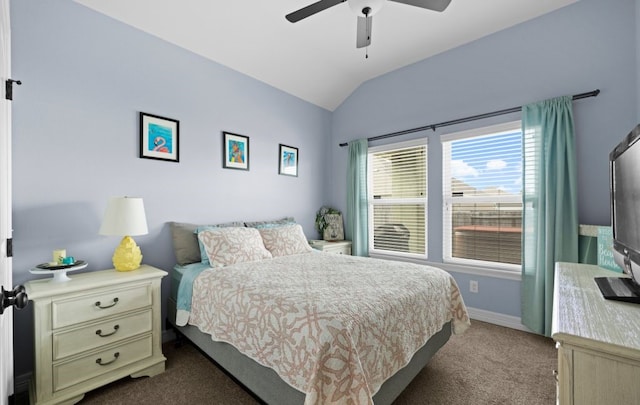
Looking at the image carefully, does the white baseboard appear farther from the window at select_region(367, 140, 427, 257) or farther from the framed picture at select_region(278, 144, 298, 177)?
the framed picture at select_region(278, 144, 298, 177)

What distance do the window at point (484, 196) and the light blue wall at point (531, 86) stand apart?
0.11m

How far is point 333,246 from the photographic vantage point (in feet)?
12.3

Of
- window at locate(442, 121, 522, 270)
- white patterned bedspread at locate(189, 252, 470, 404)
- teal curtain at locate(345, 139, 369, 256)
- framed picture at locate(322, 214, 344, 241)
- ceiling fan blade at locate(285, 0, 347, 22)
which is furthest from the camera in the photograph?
framed picture at locate(322, 214, 344, 241)

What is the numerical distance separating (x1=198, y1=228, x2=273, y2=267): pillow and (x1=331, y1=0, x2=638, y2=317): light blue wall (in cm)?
208

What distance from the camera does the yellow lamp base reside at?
6.86 ft

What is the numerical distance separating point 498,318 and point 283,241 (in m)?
2.34

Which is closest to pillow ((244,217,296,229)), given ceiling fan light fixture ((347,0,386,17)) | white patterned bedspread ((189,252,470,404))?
white patterned bedspread ((189,252,470,404))

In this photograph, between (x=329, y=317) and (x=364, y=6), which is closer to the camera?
(x=329, y=317)

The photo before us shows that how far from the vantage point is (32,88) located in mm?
1962

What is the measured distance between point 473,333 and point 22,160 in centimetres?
390

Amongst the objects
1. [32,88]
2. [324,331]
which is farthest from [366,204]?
[32,88]

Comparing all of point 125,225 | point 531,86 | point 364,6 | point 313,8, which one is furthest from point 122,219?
point 531,86

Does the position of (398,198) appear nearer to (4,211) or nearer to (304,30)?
(304,30)

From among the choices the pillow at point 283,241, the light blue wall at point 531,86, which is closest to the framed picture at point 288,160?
the pillow at point 283,241
